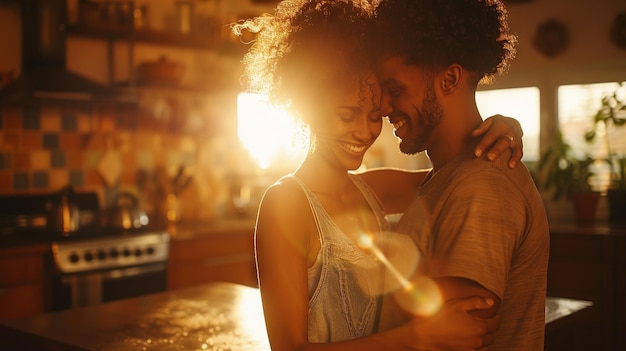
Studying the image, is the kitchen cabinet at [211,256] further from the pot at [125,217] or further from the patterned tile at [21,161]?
the patterned tile at [21,161]

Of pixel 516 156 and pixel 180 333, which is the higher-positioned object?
pixel 516 156

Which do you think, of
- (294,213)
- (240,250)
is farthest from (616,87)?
(294,213)

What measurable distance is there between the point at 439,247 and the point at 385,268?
0.64 feet

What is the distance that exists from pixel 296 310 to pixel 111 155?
11.0 ft

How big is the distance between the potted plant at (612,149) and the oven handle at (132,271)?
2.72m

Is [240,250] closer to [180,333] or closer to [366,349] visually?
[180,333]

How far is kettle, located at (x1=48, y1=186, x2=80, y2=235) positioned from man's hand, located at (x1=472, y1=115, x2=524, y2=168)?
2.82 meters

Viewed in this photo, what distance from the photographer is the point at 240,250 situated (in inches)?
159

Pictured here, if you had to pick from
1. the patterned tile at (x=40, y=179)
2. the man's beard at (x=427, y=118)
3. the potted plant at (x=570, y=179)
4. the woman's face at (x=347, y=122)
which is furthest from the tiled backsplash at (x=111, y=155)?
the man's beard at (x=427, y=118)

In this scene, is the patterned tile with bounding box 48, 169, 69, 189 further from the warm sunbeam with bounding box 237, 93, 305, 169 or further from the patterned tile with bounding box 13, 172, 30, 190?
the warm sunbeam with bounding box 237, 93, 305, 169

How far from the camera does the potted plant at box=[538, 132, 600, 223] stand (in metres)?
4.20

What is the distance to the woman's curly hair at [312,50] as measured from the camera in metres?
1.22

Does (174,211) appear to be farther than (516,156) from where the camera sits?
Yes

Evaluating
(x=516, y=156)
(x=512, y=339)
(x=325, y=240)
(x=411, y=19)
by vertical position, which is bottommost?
(x=512, y=339)
